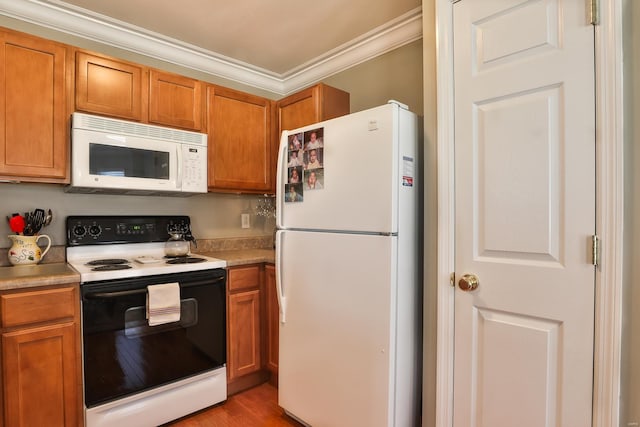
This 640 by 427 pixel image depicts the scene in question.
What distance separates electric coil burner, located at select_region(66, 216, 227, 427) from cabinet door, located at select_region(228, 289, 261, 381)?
74mm

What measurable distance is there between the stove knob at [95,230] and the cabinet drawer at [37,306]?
64cm

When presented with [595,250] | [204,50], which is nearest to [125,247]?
A: [204,50]

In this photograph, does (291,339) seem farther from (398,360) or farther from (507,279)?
(507,279)

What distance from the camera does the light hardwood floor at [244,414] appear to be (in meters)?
2.04

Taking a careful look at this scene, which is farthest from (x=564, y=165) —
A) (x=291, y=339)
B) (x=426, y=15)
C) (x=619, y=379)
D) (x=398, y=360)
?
(x=291, y=339)

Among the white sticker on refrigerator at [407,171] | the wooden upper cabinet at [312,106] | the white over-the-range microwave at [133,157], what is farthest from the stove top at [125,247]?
the white sticker on refrigerator at [407,171]

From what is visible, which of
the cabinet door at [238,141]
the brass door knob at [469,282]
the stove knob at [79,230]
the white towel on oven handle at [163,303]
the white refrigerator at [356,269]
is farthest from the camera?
the cabinet door at [238,141]

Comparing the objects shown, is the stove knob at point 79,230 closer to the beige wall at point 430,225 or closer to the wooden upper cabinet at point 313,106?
the wooden upper cabinet at point 313,106

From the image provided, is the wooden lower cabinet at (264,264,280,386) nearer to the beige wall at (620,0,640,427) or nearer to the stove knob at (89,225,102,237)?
the stove knob at (89,225,102,237)

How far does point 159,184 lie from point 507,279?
204cm

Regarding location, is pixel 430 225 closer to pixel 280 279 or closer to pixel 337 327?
pixel 337 327

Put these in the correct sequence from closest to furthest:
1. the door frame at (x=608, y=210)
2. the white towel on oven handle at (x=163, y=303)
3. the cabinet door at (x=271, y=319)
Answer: the door frame at (x=608, y=210) < the white towel on oven handle at (x=163, y=303) < the cabinet door at (x=271, y=319)

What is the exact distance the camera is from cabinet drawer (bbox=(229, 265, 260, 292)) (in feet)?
7.52

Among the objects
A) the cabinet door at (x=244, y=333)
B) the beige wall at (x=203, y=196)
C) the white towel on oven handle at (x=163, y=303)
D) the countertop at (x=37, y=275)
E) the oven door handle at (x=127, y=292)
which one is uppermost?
the beige wall at (x=203, y=196)
